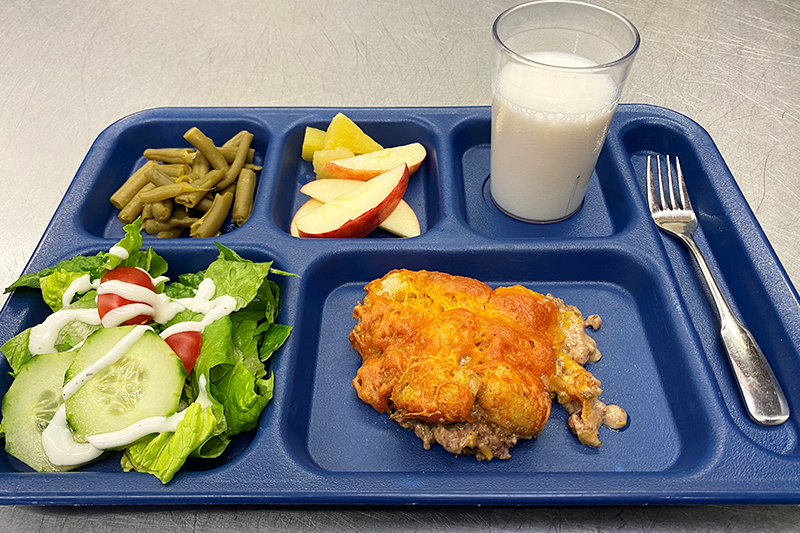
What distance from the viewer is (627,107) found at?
2.63 meters

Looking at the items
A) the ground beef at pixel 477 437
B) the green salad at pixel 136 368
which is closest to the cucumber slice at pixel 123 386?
the green salad at pixel 136 368

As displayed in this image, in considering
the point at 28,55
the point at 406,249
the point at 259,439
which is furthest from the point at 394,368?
the point at 28,55

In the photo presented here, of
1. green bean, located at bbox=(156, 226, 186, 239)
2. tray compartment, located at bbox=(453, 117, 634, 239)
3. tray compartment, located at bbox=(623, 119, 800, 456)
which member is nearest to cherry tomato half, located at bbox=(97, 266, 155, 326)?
green bean, located at bbox=(156, 226, 186, 239)

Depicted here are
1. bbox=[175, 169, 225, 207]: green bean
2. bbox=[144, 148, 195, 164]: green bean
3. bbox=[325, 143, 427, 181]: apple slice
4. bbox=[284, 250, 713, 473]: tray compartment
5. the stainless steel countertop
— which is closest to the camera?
bbox=[284, 250, 713, 473]: tray compartment

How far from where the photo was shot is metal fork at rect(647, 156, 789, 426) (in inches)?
67.2

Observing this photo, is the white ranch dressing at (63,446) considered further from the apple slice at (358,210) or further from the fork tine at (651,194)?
the fork tine at (651,194)

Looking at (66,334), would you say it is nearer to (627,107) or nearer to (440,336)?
(440,336)

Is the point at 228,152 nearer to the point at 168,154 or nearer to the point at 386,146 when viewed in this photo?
the point at 168,154

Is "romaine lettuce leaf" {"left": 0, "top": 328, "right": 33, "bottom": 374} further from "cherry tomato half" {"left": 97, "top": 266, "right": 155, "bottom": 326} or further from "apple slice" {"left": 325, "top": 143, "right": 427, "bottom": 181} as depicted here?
"apple slice" {"left": 325, "top": 143, "right": 427, "bottom": 181}

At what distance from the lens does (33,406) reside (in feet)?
5.23

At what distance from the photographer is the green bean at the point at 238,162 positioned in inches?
98.3

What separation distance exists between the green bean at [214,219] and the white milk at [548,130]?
1.21m

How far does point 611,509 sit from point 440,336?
0.72m

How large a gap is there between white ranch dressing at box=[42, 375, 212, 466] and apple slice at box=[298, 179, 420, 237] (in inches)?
46.1
